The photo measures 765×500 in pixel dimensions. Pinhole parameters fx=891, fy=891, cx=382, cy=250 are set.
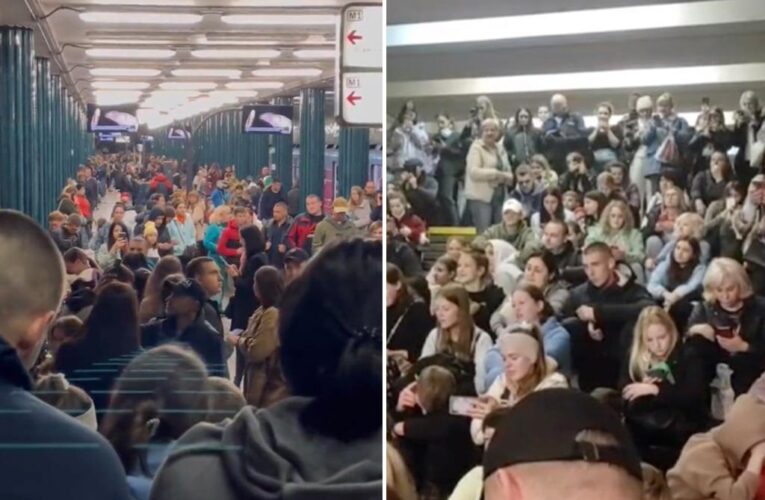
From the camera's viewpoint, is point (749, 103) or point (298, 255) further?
point (298, 255)

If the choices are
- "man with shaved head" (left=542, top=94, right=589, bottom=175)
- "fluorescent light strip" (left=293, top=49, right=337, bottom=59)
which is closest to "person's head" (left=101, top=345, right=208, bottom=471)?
"fluorescent light strip" (left=293, top=49, right=337, bottom=59)

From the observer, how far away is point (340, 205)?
7.95 ft

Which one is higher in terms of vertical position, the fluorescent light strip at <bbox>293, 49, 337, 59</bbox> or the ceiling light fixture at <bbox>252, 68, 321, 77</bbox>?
the fluorescent light strip at <bbox>293, 49, 337, 59</bbox>

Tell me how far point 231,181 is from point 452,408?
2.83ft

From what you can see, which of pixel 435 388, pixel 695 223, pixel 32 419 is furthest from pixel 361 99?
pixel 32 419

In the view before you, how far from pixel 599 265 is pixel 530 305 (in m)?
0.21

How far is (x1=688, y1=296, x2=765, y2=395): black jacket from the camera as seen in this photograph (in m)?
2.28

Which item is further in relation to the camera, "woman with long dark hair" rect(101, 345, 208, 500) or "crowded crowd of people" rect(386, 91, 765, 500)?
"woman with long dark hair" rect(101, 345, 208, 500)

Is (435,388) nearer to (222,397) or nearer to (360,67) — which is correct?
(222,397)

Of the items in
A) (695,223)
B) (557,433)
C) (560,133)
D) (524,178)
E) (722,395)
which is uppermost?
(560,133)

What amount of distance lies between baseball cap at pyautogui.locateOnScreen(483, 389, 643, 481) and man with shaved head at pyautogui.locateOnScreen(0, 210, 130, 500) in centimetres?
104

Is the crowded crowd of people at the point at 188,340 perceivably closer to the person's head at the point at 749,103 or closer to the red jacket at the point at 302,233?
the red jacket at the point at 302,233

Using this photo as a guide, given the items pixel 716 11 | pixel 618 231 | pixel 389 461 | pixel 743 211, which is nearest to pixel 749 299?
pixel 743 211

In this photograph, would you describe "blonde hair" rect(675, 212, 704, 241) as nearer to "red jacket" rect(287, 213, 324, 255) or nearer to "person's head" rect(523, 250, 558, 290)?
"person's head" rect(523, 250, 558, 290)
